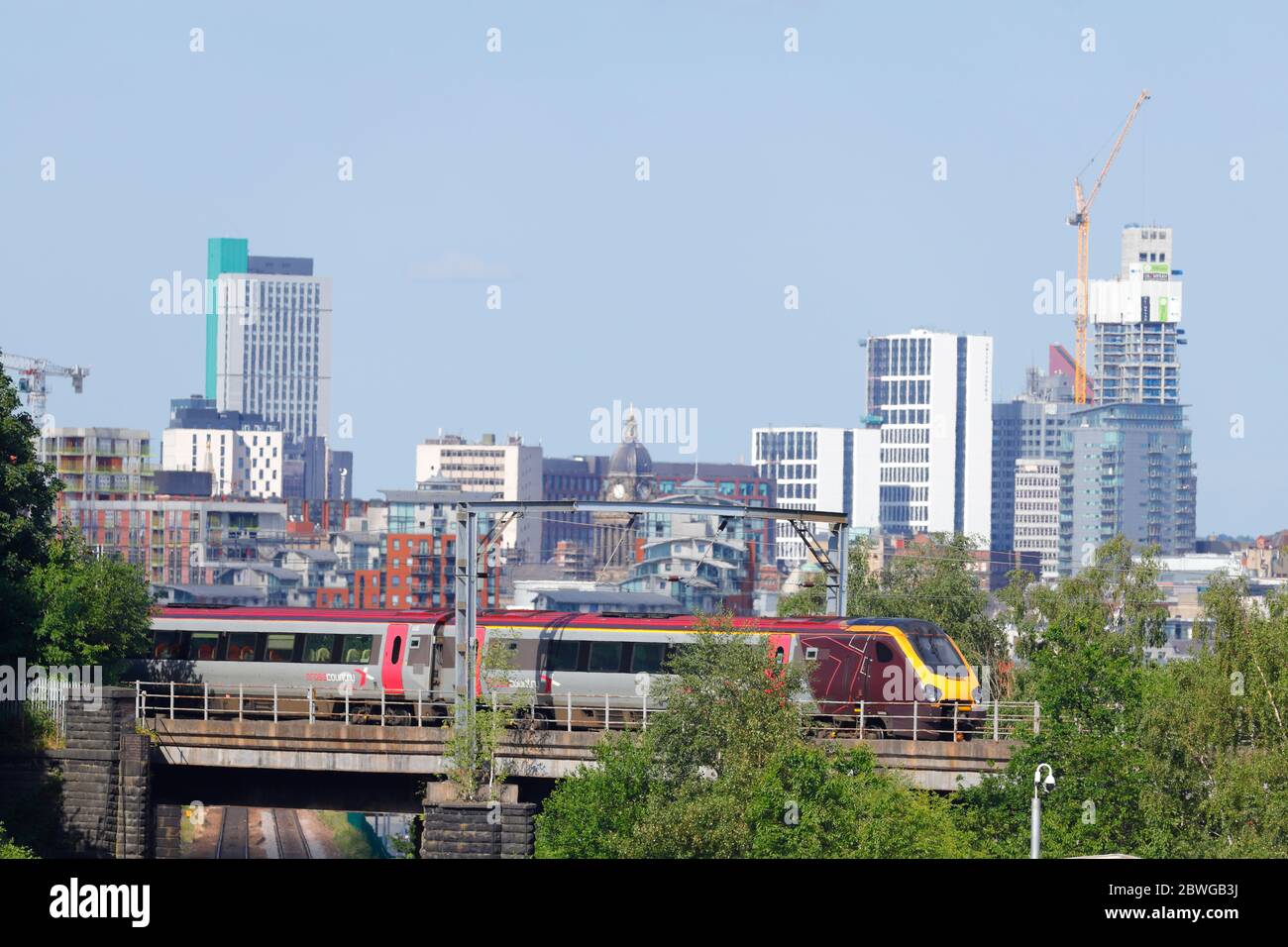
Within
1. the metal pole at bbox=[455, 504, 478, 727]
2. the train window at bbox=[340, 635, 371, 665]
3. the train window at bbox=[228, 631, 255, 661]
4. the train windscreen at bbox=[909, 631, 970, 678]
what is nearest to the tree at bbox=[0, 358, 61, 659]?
the train window at bbox=[228, 631, 255, 661]

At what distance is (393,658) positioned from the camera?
1821 inches

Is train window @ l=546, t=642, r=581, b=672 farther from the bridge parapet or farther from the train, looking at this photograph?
the bridge parapet

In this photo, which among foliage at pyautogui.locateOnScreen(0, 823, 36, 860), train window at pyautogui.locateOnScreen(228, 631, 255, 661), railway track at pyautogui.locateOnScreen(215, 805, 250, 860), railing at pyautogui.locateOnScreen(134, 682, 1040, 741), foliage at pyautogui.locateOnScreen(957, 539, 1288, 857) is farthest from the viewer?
railway track at pyautogui.locateOnScreen(215, 805, 250, 860)

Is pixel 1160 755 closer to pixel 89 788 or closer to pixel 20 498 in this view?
pixel 89 788

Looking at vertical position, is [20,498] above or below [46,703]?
above

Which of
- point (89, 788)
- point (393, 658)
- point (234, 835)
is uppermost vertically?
point (393, 658)

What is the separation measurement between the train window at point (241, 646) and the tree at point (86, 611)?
204 centimetres

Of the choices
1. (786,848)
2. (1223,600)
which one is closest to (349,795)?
(786,848)

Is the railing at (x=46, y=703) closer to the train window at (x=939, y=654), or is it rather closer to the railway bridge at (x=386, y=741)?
the railway bridge at (x=386, y=741)

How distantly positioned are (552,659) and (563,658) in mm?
261

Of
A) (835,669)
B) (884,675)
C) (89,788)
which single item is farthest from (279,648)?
(884,675)

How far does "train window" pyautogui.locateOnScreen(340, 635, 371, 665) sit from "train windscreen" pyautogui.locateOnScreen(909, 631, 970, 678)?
13076mm

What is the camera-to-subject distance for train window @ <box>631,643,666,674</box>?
144ft
